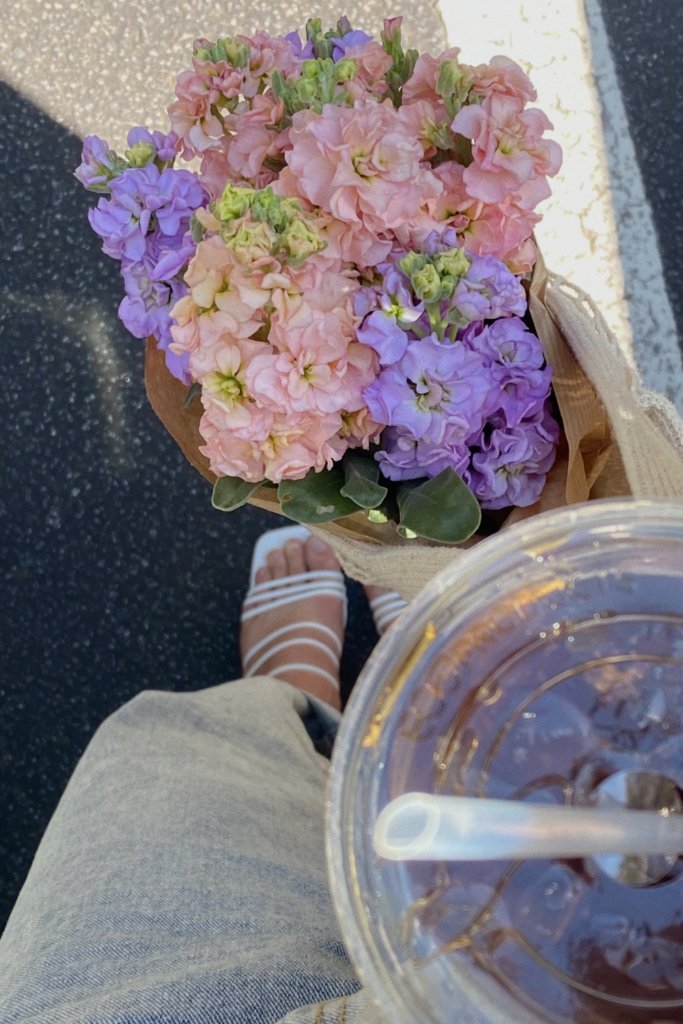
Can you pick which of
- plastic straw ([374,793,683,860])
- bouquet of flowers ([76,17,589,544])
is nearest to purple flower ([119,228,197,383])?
bouquet of flowers ([76,17,589,544])

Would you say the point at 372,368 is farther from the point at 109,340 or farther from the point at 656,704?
the point at 109,340

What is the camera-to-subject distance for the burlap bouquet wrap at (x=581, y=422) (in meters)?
0.62

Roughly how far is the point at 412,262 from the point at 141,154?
20cm

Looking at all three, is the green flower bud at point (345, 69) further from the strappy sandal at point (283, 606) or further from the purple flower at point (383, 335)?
the strappy sandal at point (283, 606)

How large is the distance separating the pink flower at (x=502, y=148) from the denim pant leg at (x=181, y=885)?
0.64m

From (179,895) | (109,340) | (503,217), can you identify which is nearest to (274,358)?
(503,217)

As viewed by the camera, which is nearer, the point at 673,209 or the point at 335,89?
the point at 335,89

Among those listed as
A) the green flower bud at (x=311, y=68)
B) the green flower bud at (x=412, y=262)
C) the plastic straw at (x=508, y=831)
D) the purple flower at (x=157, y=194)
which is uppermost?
the green flower bud at (x=311, y=68)

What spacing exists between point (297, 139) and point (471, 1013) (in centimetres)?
50

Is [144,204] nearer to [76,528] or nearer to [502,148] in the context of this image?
[502,148]

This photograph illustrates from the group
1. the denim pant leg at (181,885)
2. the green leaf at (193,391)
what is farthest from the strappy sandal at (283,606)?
the green leaf at (193,391)

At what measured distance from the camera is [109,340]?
1333 mm

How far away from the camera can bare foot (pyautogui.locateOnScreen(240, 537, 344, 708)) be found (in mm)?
1353

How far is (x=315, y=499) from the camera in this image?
2.08 feet
